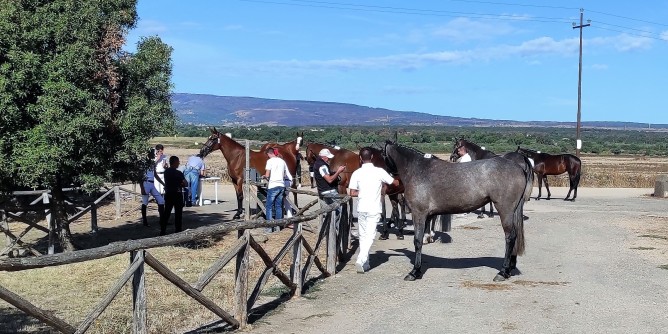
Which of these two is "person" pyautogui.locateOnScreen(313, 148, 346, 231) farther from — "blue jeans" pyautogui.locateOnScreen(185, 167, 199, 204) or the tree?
"blue jeans" pyautogui.locateOnScreen(185, 167, 199, 204)

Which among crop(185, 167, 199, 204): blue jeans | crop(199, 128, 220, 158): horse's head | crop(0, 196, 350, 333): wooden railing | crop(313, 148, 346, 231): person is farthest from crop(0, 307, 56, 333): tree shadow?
crop(185, 167, 199, 204): blue jeans

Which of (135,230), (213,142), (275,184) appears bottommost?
(135,230)

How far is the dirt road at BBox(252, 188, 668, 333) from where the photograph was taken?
28.0ft

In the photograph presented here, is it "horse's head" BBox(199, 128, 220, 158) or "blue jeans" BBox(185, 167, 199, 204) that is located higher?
"horse's head" BBox(199, 128, 220, 158)

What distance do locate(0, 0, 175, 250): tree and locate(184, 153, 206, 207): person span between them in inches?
275

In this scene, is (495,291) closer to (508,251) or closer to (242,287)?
(508,251)

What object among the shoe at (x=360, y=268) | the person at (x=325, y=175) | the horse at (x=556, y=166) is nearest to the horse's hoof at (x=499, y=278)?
the shoe at (x=360, y=268)

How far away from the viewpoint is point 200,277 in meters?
8.92

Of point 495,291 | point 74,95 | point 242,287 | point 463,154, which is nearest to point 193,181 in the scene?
point 463,154

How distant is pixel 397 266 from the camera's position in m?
12.6

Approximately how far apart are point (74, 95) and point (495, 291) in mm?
7899

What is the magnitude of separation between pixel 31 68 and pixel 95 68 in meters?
1.19

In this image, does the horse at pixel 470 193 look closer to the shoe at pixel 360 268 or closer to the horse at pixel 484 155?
the horse at pixel 484 155

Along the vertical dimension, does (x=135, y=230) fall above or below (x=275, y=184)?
below
